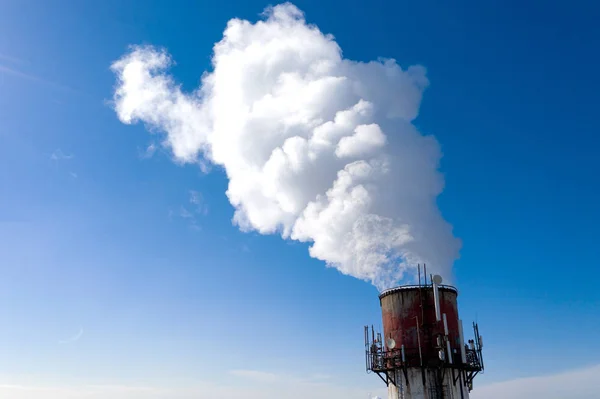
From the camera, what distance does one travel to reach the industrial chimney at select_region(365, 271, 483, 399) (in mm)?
31422

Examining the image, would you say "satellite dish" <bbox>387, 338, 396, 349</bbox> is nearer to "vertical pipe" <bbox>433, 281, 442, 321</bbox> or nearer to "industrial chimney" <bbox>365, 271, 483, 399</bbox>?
"industrial chimney" <bbox>365, 271, 483, 399</bbox>

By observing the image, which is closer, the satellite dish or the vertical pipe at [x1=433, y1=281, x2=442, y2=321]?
the vertical pipe at [x1=433, y1=281, x2=442, y2=321]

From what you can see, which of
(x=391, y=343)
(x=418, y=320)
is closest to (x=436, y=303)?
(x=418, y=320)

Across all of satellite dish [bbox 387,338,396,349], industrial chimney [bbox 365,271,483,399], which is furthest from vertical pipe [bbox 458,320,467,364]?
satellite dish [bbox 387,338,396,349]

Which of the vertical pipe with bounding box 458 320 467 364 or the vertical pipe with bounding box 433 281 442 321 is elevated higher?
the vertical pipe with bounding box 433 281 442 321

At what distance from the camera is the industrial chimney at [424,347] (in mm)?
31422

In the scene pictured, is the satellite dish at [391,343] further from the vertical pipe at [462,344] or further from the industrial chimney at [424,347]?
the vertical pipe at [462,344]

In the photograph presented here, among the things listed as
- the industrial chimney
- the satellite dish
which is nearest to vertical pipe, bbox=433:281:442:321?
the industrial chimney

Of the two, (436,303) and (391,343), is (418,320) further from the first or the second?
(391,343)

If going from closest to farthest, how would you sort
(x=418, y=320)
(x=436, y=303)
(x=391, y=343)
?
1. (x=436, y=303)
2. (x=418, y=320)
3. (x=391, y=343)

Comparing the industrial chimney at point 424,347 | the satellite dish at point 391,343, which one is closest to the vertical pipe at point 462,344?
the industrial chimney at point 424,347

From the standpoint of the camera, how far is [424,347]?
1262 inches

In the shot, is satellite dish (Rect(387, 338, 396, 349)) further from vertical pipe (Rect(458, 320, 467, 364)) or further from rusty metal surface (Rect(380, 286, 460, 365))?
vertical pipe (Rect(458, 320, 467, 364))

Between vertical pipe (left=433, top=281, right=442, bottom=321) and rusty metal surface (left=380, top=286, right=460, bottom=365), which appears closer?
vertical pipe (left=433, top=281, right=442, bottom=321)
